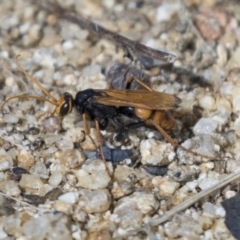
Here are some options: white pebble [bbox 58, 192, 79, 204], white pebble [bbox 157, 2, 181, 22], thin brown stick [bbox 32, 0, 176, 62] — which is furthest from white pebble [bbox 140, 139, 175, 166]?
white pebble [bbox 157, 2, 181, 22]

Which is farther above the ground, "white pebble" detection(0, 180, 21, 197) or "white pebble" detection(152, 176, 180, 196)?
"white pebble" detection(152, 176, 180, 196)

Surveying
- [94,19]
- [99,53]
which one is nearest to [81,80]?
[99,53]

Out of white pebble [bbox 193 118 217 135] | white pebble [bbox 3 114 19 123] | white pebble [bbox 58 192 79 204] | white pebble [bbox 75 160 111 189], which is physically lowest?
white pebble [bbox 58 192 79 204]

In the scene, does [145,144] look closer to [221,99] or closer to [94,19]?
[221,99]

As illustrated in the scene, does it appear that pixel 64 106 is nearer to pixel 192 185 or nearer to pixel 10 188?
pixel 10 188

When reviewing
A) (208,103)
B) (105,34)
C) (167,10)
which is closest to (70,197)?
(208,103)

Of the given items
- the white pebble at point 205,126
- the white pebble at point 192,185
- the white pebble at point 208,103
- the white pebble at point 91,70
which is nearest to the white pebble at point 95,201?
the white pebble at point 192,185

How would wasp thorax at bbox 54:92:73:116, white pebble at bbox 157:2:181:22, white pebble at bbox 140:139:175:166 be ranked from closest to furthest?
white pebble at bbox 140:139:175:166 < wasp thorax at bbox 54:92:73:116 < white pebble at bbox 157:2:181:22

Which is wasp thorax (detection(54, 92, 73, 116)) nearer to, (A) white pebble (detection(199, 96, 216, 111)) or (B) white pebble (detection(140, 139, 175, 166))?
(B) white pebble (detection(140, 139, 175, 166))

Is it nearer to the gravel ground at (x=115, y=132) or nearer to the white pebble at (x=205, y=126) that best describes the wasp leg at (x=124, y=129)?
the gravel ground at (x=115, y=132)
